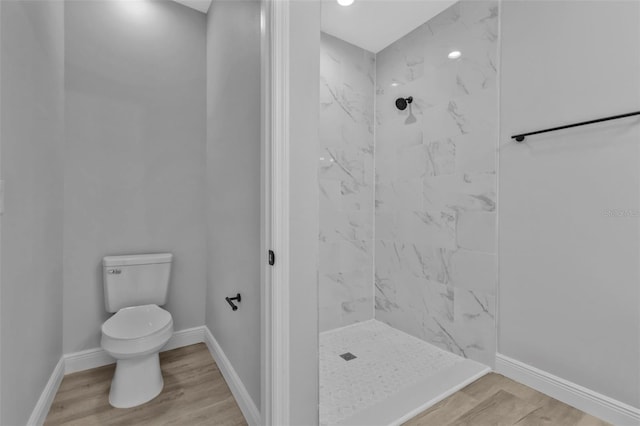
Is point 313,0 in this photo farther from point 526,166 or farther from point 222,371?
point 222,371

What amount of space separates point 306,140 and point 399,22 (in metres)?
1.90

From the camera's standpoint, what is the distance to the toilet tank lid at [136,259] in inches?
79.0

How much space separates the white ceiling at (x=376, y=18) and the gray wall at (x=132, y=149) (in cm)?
106

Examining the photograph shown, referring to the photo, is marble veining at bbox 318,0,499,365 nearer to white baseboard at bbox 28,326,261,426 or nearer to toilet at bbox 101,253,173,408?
white baseboard at bbox 28,326,261,426

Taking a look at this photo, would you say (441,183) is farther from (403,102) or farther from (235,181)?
(235,181)

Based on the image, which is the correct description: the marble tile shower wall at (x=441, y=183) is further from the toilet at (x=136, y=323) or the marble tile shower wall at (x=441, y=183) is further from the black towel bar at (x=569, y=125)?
the toilet at (x=136, y=323)

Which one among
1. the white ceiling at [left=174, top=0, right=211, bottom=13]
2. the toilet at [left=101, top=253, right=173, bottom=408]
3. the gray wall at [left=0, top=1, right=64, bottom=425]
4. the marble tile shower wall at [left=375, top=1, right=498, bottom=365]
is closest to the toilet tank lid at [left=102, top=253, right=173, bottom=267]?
the toilet at [left=101, top=253, right=173, bottom=408]

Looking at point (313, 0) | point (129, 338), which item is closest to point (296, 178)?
point (313, 0)

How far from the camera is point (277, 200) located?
3.75 ft

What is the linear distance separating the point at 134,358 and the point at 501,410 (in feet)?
6.50

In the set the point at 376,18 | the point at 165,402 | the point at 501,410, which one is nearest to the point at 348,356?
the point at 501,410

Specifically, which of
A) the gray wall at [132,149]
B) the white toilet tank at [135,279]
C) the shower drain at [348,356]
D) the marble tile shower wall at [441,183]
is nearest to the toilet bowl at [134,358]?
the white toilet tank at [135,279]

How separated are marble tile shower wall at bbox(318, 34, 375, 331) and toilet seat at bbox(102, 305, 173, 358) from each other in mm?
1228

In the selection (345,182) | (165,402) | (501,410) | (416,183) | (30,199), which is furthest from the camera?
(345,182)
